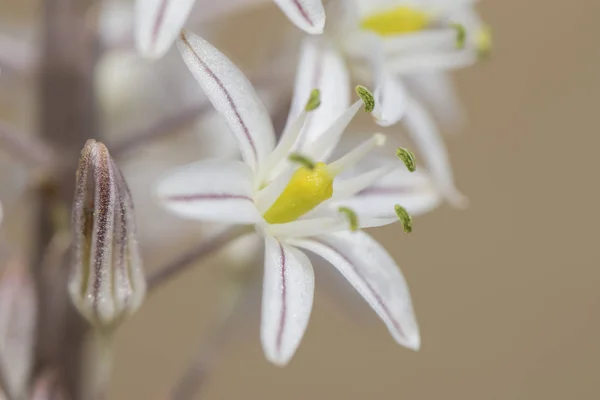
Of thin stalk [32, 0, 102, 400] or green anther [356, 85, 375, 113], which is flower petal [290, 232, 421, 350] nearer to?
green anther [356, 85, 375, 113]

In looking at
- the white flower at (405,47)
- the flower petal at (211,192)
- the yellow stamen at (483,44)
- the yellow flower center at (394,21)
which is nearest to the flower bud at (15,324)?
the flower petal at (211,192)

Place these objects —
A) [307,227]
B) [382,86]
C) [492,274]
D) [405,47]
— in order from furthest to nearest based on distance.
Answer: [492,274], [405,47], [382,86], [307,227]

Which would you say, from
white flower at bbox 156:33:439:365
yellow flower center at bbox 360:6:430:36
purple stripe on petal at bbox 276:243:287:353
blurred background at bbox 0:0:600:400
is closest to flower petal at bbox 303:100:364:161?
white flower at bbox 156:33:439:365

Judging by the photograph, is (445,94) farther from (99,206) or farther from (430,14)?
(99,206)

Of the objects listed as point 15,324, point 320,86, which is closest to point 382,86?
point 320,86

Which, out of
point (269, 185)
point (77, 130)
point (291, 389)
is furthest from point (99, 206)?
point (291, 389)

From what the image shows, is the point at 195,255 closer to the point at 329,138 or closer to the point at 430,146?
the point at 329,138

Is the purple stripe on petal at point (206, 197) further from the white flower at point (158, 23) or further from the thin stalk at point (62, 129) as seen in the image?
the thin stalk at point (62, 129)
